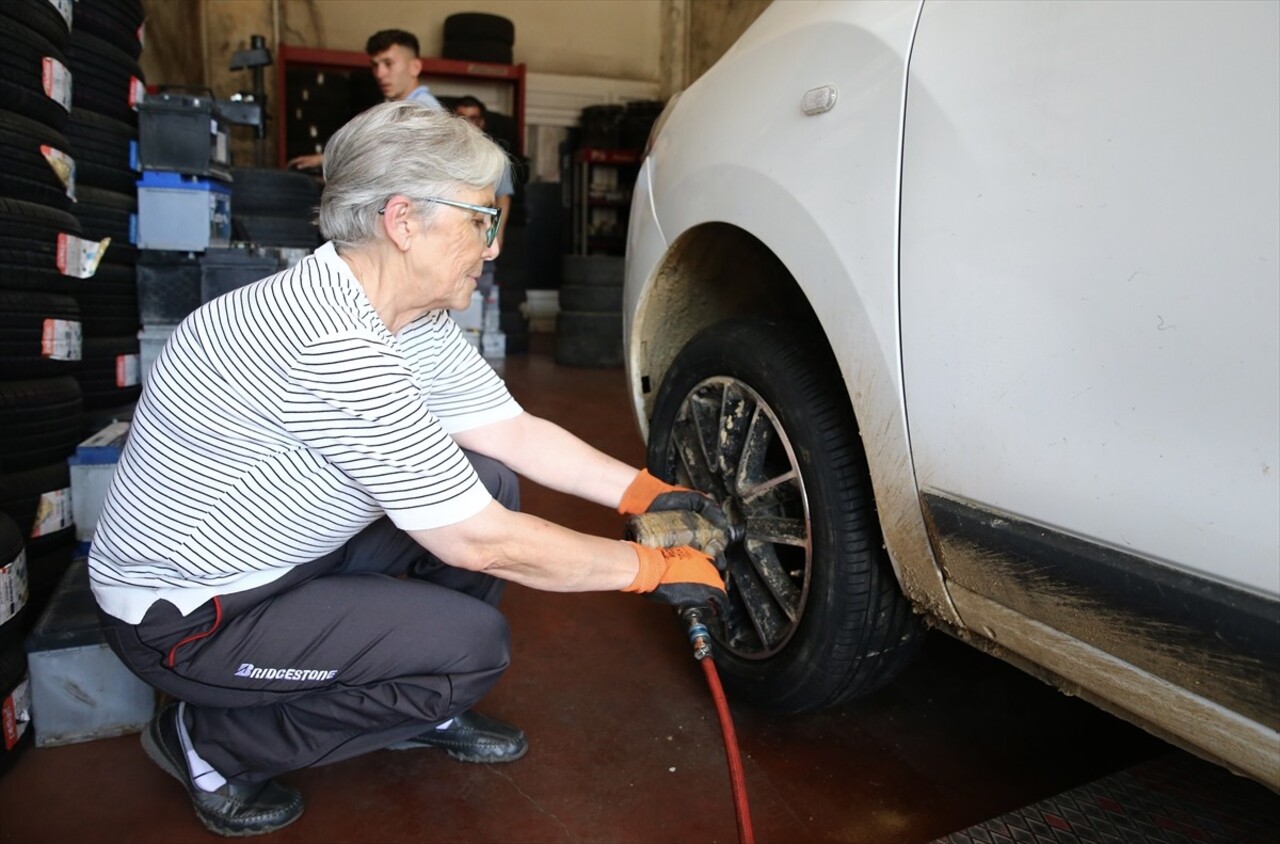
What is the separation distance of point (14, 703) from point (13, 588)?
221 mm

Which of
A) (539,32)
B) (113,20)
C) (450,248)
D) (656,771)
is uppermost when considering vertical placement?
(539,32)

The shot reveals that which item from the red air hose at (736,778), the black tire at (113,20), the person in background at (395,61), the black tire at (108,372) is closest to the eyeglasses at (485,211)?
the red air hose at (736,778)

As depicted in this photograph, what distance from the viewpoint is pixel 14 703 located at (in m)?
1.77

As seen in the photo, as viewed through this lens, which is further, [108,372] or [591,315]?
[591,315]

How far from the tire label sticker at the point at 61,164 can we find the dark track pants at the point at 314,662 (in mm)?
1317

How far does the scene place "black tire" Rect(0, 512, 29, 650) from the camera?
1.73 m

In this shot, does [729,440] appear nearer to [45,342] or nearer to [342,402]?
[342,402]

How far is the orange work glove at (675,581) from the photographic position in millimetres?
1548

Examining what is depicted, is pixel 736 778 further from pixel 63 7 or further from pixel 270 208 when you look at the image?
pixel 270 208

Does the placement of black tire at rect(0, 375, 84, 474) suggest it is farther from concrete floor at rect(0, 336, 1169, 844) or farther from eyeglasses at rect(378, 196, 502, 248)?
eyeglasses at rect(378, 196, 502, 248)

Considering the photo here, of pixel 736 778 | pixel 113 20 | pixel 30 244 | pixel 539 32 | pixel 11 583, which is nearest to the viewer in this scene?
pixel 736 778

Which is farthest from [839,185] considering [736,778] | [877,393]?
[736,778]

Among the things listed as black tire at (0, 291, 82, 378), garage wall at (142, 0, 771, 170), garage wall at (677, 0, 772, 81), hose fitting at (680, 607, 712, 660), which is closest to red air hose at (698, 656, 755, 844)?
hose fitting at (680, 607, 712, 660)

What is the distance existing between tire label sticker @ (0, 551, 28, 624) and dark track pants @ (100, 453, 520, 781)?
11.2 inches
